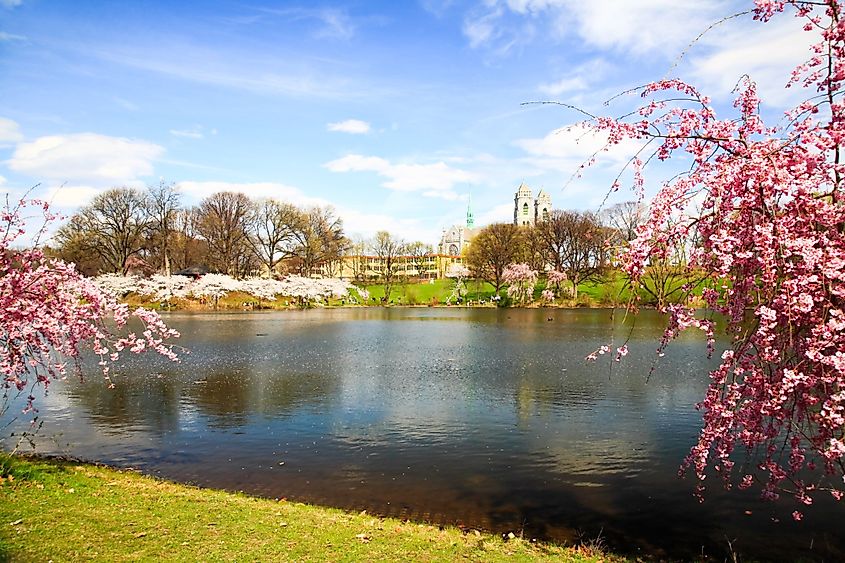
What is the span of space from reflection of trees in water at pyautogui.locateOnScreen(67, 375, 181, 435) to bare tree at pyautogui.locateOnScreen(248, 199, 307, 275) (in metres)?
51.3

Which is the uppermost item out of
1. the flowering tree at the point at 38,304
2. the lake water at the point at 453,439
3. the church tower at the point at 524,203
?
the church tower at the point at 524,203

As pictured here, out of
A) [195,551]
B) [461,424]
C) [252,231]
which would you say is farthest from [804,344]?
[252,231]

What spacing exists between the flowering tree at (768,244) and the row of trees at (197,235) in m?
64.8

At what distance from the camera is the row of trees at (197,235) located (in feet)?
206

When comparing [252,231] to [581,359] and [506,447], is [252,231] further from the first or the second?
[506,447]

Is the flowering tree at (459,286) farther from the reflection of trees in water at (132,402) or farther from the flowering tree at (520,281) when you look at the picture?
the reflection of trees in water at (132,402)

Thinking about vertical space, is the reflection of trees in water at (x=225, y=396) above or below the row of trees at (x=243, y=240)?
below

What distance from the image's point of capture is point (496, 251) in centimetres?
7338

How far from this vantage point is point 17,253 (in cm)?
925

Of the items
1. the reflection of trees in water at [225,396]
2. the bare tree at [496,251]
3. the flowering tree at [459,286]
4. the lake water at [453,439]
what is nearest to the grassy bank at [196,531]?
the lake water at [453,439]

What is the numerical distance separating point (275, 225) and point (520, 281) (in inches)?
1236

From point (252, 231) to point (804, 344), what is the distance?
7181 centimetres

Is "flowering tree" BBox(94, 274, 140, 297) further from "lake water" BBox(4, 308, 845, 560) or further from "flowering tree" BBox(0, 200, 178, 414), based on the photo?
"flowering tree" BBox(0, 200, 178, 414)

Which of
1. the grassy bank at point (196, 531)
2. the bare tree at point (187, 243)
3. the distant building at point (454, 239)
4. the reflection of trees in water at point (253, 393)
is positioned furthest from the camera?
the distant building at point (454, 239)
